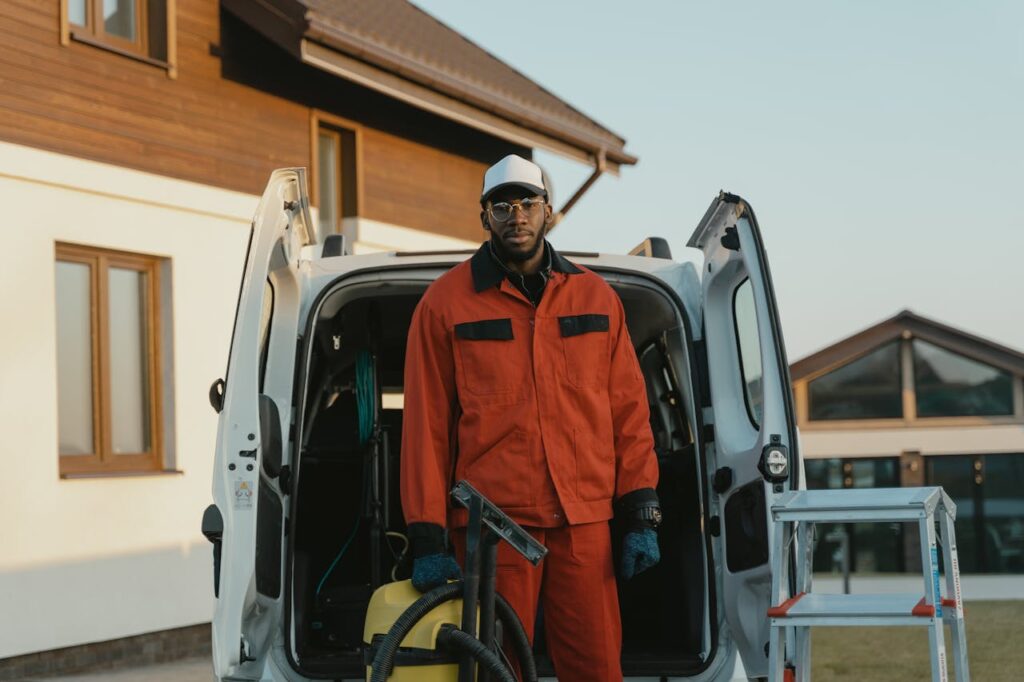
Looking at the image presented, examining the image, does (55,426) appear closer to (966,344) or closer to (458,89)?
(458,89)

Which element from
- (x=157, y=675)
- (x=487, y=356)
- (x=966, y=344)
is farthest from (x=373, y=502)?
(x=966, y=344)

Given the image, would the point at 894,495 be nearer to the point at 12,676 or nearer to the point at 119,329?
the point at 12,676

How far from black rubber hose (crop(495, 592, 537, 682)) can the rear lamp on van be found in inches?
35.3

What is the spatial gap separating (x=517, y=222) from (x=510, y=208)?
0.16 feet

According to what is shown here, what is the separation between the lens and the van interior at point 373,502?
5.18m

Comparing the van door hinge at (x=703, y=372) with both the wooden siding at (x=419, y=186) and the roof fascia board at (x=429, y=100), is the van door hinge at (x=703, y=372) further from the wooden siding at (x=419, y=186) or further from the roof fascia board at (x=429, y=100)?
the wooden siding at (x=419, y=186)

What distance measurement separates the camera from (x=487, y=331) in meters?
4.59

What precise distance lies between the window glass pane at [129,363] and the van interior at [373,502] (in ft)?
17.7

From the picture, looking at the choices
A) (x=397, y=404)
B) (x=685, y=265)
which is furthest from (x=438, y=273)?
(x=397, y=404)

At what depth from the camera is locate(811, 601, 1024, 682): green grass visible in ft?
36.0

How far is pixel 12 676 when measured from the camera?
9.59m

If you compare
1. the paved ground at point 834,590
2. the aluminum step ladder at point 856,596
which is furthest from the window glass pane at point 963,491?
the aluminum step ladder at point 856,596

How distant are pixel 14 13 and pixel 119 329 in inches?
93.4

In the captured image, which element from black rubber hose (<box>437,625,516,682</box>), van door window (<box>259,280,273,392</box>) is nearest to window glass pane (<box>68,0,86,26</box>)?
van door window (<box>259,280,273,392</box>)
